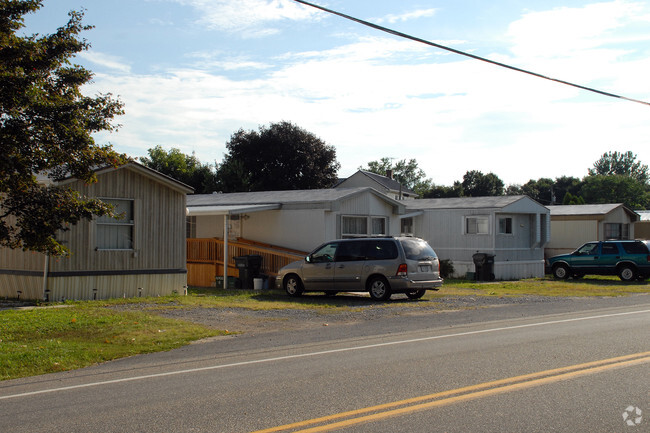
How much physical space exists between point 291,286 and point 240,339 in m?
8.36

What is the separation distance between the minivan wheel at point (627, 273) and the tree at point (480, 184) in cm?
6509

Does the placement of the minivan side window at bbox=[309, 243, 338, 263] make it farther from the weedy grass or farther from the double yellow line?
the double yellow line

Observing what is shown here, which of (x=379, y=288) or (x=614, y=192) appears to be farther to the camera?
(x=614, y=192)

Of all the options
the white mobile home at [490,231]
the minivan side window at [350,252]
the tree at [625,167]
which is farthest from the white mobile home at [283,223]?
the tree at [625,167]

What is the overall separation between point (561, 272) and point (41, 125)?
995 inches

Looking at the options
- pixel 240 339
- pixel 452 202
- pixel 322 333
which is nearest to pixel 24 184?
pixel 240 339

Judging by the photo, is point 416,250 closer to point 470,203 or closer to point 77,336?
point 77,336

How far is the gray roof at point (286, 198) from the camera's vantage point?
81.6 ft

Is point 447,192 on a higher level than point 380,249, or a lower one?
higher

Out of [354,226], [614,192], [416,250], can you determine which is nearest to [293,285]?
[416,250]

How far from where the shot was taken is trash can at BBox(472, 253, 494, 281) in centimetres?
2956

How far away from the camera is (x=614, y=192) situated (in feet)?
318

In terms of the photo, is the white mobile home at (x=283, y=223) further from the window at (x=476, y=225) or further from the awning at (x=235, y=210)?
the window at (x=476, y=225)

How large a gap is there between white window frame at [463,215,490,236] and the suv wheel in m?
3.77
